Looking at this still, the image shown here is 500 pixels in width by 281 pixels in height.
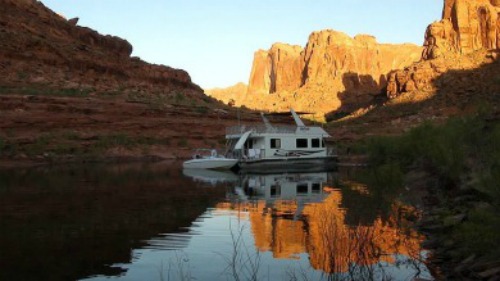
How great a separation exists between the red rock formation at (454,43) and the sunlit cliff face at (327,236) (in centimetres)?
7490


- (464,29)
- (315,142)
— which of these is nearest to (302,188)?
(315,142)

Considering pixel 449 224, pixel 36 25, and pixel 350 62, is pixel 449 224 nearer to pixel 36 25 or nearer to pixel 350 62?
pixel 36 25

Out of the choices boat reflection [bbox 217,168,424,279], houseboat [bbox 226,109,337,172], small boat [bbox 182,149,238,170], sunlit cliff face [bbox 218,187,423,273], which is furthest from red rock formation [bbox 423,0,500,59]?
sunlit cliff face [bbox 218,187,423,273]

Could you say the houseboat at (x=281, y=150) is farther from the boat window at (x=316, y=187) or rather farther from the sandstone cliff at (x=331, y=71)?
the sandstone cliff at (x=331, y=71)

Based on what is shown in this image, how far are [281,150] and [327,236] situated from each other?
28.4 m

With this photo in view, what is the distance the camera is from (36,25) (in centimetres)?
6856

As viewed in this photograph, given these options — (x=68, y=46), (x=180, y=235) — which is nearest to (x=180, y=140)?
(x=68, y=46)

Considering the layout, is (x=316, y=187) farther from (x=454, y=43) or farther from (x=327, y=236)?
(x=454, y=43)

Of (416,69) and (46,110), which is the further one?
(416,69)

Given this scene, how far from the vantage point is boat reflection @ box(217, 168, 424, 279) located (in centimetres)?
907

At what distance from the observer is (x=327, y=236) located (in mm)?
8562

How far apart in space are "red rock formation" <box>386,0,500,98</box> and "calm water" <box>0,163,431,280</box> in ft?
236

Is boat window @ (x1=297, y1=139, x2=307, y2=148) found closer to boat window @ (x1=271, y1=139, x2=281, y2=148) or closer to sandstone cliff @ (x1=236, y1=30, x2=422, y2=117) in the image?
boat window @ (x1=271, y1=139, x2=281, y2=148)

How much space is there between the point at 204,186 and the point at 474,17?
324 feet
